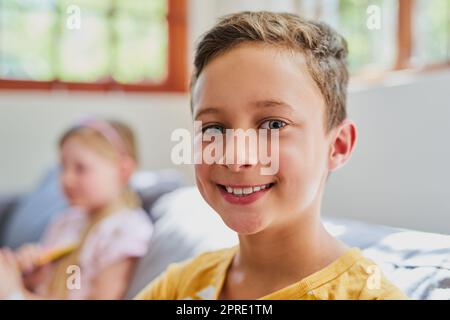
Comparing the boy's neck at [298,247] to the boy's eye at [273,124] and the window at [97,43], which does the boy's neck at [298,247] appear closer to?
the boy's eye at [273,124]

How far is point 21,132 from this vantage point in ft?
5.89

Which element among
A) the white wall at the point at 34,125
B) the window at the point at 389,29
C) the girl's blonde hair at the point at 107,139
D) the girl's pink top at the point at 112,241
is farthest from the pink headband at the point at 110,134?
Answer: the white wall at the point at 34,125

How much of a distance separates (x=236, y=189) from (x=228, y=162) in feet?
0.07

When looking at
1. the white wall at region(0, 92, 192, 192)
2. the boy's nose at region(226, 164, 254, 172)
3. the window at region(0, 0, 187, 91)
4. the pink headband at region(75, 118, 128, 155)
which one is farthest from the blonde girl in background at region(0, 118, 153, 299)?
the white wall at region(0, 92, 192, 192)

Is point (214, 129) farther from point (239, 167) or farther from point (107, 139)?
point (107, 139)

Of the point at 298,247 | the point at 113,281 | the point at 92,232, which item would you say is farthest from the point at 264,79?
the point at 92,232

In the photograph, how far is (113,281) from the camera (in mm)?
658

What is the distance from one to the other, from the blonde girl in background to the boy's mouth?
216 millimetres

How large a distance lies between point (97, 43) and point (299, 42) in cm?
70

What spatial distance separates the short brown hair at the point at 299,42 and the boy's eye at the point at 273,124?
38mm

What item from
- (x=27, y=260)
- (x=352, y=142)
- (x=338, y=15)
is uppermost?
(x=338, y=15)

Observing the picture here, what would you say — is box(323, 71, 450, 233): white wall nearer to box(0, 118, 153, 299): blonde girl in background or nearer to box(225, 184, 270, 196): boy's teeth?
box(225, 184, 270, 196): boy's teeth
